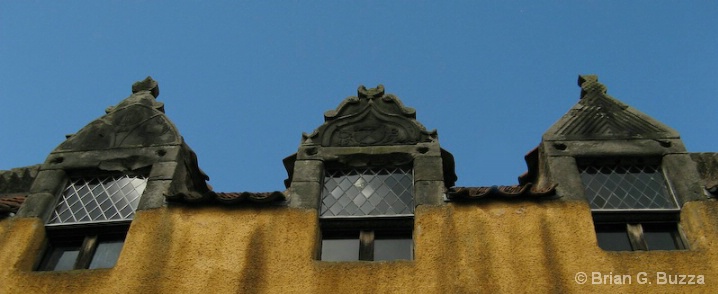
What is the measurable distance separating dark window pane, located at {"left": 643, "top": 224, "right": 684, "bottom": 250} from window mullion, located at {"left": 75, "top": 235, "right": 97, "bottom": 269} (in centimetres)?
610

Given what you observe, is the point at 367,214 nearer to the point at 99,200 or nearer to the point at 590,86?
the point at 99,200

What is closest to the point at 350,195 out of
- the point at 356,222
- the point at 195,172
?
the point at 356,222

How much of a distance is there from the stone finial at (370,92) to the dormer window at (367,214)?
135 cm

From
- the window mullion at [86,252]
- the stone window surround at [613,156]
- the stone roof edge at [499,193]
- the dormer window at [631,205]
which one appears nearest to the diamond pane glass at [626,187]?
the dormer window at [631,205]

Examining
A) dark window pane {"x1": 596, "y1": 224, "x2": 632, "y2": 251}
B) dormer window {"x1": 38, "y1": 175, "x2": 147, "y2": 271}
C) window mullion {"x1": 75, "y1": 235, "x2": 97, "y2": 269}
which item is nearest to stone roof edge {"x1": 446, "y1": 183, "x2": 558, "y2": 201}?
dark window pane {"x1": 596, "y1": 224, "x2": 632, "y2": 251}

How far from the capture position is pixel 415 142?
9.55 meters

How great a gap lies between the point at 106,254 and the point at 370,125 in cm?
361

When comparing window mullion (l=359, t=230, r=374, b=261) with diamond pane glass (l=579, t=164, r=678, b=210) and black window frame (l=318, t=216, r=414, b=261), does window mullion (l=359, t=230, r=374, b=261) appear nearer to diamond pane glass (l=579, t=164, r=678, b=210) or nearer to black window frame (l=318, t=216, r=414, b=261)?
black window frame (l=318, t=216, r=414, b=261)

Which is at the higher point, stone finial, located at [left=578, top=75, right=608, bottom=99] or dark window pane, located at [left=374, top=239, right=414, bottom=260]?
stone finial, located at [left=578, top=75, right=608, bottom=99]

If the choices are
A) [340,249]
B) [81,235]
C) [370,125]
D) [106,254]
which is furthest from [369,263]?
[81,235]

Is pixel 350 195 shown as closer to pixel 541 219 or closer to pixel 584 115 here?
pixel 541 219

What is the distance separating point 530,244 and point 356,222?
76.9 inches

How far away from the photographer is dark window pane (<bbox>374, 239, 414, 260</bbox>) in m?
8.28

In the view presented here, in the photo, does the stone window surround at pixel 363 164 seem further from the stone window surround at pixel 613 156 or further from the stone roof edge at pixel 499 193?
the stone window surround at pixel 613 156
